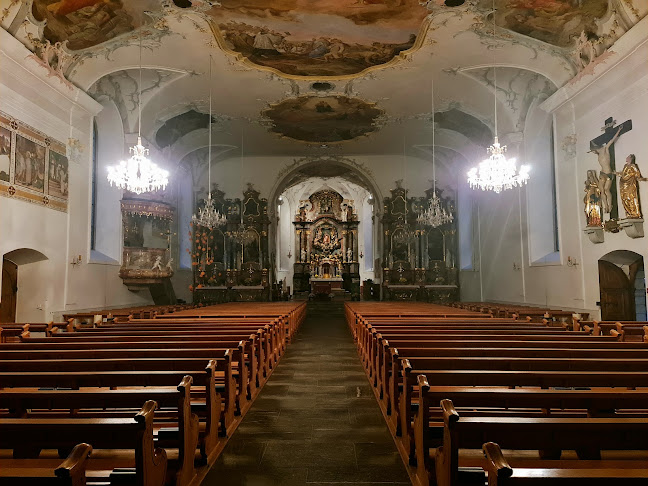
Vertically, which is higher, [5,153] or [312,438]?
[5,153]

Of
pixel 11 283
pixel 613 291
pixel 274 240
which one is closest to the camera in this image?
pixel 613 291

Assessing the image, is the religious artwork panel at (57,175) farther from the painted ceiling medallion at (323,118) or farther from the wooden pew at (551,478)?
the wooden pew at (551,478)

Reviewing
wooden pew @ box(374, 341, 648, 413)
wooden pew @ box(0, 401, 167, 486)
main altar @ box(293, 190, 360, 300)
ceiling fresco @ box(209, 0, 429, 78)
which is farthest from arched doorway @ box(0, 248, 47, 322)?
main altar @ box(293, 190, 360, 300)

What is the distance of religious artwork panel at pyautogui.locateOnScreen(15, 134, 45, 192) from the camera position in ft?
29.2

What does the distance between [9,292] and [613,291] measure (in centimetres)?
1202

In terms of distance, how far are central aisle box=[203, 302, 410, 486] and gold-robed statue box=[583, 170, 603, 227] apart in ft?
18.9

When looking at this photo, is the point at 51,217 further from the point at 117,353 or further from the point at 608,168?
the point at 608,168

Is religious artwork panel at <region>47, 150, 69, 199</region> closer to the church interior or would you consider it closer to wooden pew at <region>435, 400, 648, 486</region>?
the church interior

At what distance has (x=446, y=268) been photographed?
19.1m

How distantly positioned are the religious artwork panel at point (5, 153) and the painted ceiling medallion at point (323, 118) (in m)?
7.54

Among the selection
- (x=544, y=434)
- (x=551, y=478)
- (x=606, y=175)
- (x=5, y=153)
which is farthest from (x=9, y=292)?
(x=606, y=175)

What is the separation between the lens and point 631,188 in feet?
26.8

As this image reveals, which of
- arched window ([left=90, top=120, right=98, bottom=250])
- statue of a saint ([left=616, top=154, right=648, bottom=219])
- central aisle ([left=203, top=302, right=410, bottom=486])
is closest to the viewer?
central aisle ([left=203, top=302, right=410, bottom=486])

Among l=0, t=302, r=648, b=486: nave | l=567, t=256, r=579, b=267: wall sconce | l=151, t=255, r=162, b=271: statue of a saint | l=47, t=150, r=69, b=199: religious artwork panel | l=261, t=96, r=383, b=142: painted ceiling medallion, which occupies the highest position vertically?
l=261, t=96, r=383, b=142: painted ceiling medallion
